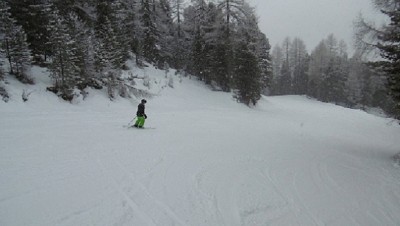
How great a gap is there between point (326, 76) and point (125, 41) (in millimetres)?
44376

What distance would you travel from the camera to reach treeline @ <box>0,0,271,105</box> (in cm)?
1814

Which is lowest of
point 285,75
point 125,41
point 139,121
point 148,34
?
point 139,121

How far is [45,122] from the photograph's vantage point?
1339 centimetres

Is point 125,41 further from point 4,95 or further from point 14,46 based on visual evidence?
point 4,95

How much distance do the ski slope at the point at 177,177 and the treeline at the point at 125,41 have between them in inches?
171

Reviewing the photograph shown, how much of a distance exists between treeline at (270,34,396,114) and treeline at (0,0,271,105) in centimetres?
2263

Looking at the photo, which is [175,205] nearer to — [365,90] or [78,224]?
[78,224]

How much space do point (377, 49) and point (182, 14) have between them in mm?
37039

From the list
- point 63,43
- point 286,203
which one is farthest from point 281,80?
point 286,203

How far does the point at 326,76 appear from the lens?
200 ft

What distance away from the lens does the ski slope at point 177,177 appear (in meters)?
5.64

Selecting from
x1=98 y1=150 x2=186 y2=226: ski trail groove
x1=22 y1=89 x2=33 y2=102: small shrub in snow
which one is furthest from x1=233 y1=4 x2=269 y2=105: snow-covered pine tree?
x1=98 y1=150 x2=186 y2=226: ski trail groove

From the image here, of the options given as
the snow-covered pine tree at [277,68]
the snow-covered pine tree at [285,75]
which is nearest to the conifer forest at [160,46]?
the snow-covered pine tree at [285,75]

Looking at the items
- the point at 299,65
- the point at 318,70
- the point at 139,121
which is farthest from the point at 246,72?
the point at 299,65
